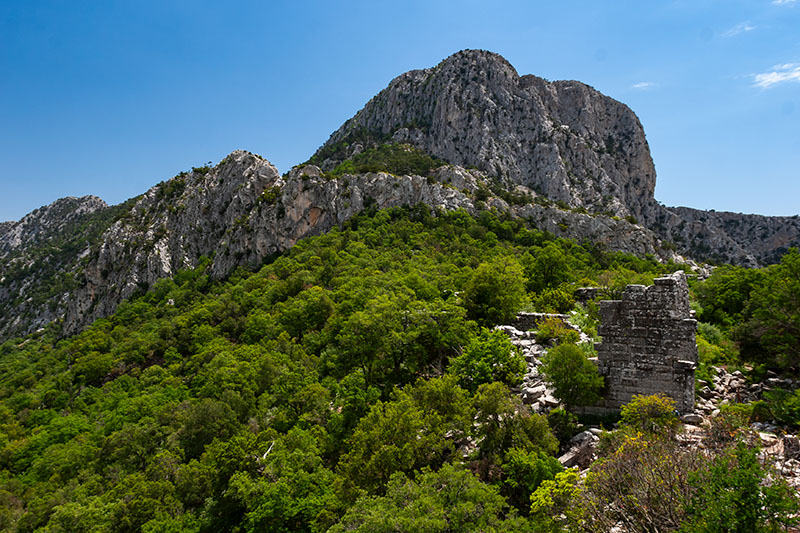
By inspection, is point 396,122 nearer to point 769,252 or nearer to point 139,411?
point 139,411

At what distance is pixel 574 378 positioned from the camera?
10055mm

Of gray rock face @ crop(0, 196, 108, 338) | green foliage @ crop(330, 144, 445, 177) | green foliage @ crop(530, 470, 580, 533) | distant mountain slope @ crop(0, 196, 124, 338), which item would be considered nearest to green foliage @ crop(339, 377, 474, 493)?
green foliage @ crop(530, 470, 580, 533)

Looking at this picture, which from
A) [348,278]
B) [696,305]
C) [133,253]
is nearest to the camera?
[696,305]

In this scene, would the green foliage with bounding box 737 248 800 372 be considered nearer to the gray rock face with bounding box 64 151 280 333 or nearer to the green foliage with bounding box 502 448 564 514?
the green foliage with bounding box 502 448 564 514

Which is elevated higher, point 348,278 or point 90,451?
point 348,278

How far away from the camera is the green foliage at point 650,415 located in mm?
8250

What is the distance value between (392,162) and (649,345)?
8611 cm

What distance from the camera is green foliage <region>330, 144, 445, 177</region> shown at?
80562mm

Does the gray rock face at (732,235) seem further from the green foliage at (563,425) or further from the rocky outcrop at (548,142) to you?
the green foliage at (563,425)

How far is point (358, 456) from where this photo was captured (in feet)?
35.5

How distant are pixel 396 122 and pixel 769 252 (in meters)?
120

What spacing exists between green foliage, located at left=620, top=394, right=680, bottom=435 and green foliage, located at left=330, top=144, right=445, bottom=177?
70.1 metres

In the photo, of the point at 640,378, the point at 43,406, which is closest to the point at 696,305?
the point at 640,378

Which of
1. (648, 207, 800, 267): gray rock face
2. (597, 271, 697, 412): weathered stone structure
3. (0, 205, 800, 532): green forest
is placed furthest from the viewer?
(648, 207, 800, 267): gray rock face
